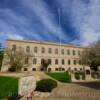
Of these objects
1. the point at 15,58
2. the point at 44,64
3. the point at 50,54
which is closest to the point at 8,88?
the point at 15,58

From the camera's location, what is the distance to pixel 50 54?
58125 mm

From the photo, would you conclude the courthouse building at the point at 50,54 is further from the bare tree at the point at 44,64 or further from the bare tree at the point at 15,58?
the bare tree at the point at 15,58

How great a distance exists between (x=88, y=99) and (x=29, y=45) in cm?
4207

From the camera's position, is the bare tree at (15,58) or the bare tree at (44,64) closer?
the bare tree at (15,58)

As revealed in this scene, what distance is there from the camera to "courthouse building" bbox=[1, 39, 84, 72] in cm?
5304

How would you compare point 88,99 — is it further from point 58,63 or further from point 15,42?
point 58,63

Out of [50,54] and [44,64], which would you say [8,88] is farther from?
[50,54]

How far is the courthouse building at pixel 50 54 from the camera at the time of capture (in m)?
53.0

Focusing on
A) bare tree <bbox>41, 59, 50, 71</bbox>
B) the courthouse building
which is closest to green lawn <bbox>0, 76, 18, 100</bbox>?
→ the courthouse building

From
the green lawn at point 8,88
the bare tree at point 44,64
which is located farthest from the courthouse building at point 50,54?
the green lawn at point 8,88

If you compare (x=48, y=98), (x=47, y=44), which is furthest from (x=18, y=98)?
(x=47, y=44)

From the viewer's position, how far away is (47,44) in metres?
57.7

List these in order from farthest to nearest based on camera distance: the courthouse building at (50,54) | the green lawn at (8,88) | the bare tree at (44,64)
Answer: the bare tree at (44,64)
the courthouse building at (50,54)
the green lawn at (8,88)

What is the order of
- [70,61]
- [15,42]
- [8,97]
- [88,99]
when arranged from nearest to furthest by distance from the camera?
[88,99]
[8,97]
[15,42]
[70,61]
